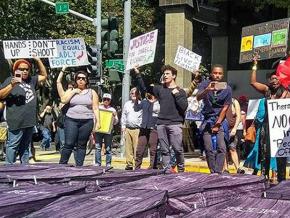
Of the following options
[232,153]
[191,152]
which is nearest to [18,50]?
[232,153]

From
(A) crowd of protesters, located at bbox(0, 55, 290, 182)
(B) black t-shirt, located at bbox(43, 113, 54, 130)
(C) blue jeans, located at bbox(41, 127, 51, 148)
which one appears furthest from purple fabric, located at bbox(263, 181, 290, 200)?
(B) black t-shirt, located at bbox(43, 113, 54, 130)

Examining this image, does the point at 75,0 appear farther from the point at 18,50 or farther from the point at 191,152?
the point at 18,50

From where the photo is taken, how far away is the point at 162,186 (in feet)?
14.9

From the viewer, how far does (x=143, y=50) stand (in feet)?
33.0

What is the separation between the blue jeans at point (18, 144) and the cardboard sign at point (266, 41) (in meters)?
4.08

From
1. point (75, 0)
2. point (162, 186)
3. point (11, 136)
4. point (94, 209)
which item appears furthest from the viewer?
point (75, 0)

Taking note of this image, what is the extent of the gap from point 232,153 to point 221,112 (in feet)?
7.62

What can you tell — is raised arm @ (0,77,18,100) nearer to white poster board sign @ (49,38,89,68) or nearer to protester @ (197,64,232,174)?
protester @ (197,64,232,174)

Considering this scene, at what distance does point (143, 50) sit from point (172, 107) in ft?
6.45

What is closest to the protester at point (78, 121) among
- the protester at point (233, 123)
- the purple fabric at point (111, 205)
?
the protester at point (233, 123)

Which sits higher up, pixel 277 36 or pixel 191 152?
pixel 277 36

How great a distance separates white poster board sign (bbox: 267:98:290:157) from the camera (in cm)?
730

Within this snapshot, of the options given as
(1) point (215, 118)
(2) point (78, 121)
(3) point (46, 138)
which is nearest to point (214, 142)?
(1) point (215, 118)

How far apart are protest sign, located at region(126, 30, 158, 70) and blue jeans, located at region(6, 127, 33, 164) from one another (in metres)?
2.49
